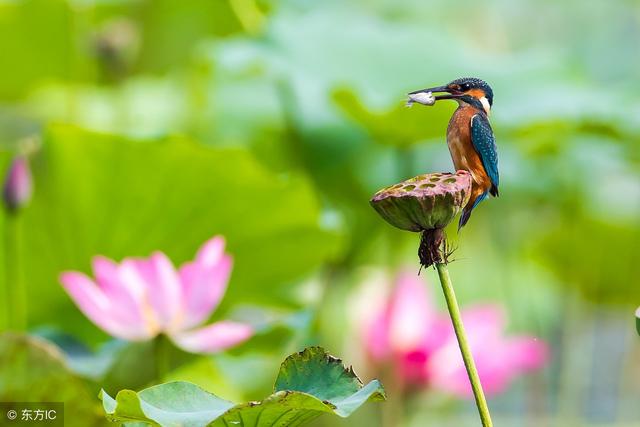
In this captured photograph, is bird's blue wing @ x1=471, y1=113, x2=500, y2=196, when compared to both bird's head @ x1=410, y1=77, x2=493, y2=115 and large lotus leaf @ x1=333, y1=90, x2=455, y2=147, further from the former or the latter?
large lotus leaf @ x1=333, y1=90, x2=455, y2=147

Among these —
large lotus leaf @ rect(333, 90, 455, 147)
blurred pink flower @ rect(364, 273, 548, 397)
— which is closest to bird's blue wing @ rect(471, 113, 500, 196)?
large lotus leaf @ rect(333, 90, 455, 147)

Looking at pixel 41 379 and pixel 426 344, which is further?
pixel 426 344

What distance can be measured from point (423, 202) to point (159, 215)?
0.69 meters

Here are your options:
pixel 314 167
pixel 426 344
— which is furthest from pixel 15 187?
pixel 314 167

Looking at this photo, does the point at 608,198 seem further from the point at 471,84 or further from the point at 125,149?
the point at 471,84

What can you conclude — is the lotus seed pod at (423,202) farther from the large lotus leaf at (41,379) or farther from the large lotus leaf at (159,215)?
the large lotus leaf at (159,215)

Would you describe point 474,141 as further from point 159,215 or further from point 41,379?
point 159,215

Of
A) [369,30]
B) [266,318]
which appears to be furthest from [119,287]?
[369,30]

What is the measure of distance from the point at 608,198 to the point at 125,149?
1.60m

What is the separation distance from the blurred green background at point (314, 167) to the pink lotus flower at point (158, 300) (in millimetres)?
71

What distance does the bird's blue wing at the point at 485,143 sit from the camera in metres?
0.31

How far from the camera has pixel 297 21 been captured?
148 centimetres

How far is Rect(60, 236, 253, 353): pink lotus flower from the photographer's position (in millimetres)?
713

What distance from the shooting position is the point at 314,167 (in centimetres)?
141
